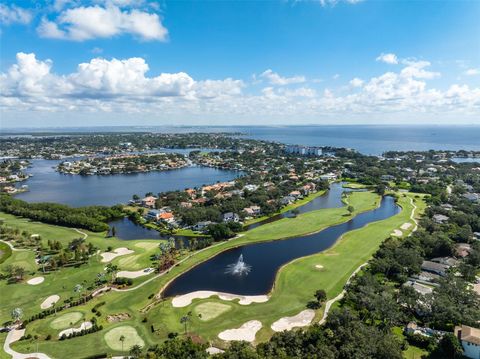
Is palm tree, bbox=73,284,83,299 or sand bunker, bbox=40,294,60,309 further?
palm tree, bbox=73,284,83,299

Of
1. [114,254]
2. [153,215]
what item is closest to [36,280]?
[114,254]

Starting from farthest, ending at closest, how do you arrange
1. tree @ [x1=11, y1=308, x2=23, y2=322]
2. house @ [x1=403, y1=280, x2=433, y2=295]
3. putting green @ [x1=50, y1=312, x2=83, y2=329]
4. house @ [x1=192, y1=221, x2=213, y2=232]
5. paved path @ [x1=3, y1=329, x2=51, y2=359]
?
1. house @ [x1=192, y1=221, x2=213, y2=232]
2. house @ [x1=403, y1=280, x2=433, y2=295]
3. putting green @ [x1=50, y1=312, x2=83, y2=329]
4. tree @ [x1=11, y1=308, x2=23, y2=322]
5. paved path @ [x1=3, y1=329, x2=51, y2=359]

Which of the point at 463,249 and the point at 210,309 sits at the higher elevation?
the point at 463,249

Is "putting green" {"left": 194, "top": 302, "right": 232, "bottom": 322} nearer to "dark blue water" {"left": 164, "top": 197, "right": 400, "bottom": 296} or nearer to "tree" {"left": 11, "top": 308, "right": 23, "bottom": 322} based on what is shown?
"dark blue water" {"left": 164, "top": 197, "right": 400, "bottom": 296}

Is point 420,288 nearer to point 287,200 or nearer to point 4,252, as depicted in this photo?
point 287,200

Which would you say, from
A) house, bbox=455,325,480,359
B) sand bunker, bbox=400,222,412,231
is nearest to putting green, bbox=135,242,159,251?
house, bbox=455,325,480,359

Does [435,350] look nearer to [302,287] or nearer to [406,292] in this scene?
[406,292]
